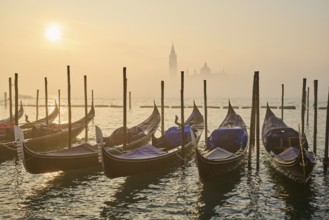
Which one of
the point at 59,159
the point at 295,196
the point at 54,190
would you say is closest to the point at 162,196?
the point at 54,190

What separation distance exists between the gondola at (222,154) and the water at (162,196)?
0.56 meters

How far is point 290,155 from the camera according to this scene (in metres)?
13.8

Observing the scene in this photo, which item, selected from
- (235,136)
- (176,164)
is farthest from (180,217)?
(235,136)

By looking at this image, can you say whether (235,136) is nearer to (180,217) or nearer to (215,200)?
(215,200)

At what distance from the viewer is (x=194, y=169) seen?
16.5m

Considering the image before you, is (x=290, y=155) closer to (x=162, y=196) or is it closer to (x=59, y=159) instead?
(x=162, y=196)

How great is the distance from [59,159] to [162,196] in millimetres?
4703

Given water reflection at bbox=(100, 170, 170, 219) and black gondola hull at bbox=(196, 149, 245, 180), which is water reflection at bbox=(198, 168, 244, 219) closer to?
black gondola hull at bbox=(196, 149, 245, 180)

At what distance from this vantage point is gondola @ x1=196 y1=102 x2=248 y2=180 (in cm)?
1293

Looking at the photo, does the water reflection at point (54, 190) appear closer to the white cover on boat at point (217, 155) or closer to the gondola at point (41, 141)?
the gondola at point (41, 141)

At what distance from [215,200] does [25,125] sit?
18938 millimetres

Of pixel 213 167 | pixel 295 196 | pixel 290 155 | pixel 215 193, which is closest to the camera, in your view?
pixel 295 196

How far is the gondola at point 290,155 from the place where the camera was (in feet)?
39.9

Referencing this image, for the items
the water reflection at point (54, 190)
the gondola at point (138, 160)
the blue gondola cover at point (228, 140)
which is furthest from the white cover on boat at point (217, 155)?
the water reflection at point (54, 190)
